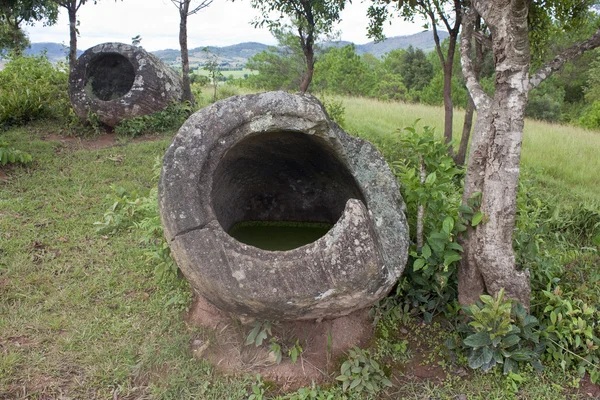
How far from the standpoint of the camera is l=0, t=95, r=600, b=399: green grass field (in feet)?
9.28

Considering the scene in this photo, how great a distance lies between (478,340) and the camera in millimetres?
2834

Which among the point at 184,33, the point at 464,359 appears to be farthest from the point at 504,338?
the point at 184,33

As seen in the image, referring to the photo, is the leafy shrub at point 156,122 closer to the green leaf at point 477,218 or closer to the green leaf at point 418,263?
the green leaf at point 418,263

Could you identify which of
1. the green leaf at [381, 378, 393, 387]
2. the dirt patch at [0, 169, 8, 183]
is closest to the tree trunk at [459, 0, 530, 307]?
the green leaf at [381, 378, 393, 387]

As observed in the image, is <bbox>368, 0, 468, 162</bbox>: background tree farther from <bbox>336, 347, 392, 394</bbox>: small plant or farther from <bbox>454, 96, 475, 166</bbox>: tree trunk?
<bbox>336, 347, 392, 394</bbox>: small plant

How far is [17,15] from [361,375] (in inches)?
367

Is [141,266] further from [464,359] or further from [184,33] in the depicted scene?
[184,33]

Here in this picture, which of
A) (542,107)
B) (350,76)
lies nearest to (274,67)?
(350,76)

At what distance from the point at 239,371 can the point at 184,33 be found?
705cm

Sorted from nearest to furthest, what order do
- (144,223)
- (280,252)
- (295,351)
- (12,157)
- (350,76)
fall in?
(280,252), (295,351), (144,223), (12,157), (350,76)

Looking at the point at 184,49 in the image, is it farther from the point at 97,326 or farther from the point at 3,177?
the point at 97,326

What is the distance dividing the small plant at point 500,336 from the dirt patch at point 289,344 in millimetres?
677

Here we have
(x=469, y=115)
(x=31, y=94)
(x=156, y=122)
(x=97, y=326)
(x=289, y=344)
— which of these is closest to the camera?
(x=289, y=344)

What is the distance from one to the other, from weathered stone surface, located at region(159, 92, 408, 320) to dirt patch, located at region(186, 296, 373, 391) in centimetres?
43
